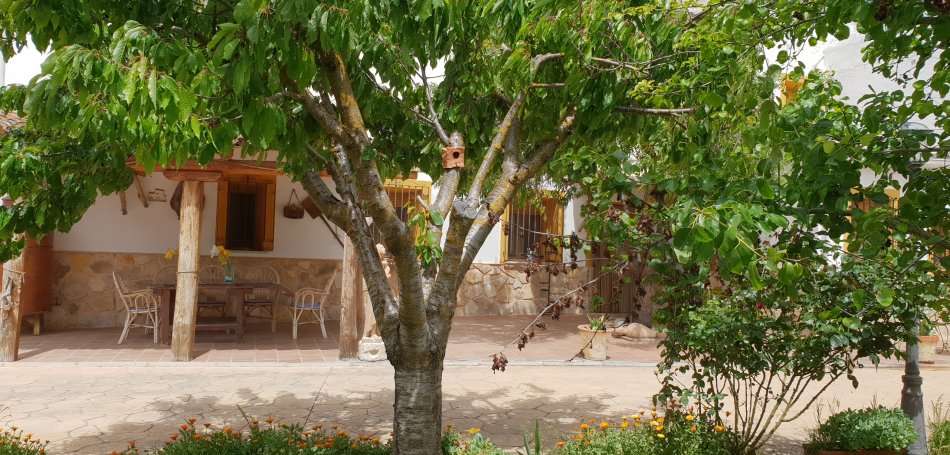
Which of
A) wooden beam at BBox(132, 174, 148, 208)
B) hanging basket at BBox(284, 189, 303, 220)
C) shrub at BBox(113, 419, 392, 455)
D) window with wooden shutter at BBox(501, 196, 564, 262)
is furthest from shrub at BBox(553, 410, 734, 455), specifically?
window with wooden shutter at BBox(501, 196, 564, 262)

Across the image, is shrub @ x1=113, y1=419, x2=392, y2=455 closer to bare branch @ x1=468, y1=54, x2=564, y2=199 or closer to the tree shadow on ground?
the tree shadow on ground

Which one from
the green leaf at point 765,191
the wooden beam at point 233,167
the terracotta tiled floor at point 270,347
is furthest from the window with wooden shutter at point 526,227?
the green leaf at point 765,191

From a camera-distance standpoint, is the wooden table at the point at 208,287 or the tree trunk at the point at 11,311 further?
the wooden table at the point at 208,287

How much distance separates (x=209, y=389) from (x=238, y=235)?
483cm

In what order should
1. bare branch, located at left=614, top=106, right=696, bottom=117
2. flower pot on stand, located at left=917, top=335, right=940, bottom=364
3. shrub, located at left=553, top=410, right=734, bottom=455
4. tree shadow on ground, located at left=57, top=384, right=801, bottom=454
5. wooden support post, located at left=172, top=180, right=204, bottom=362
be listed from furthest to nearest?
flower pot on stand, located at left=917, top=335, right=940, bottom=364 → wooden support post, located at left=172, top=180, right=204, bottom=362 → tree shadow on ground, located at left=57, top=384, right=801, bottom=454 → shrub, located at left=553, top=410, right=734, bottom=455 → bare branch, located at left=614, top=106, right=696, bottom=117

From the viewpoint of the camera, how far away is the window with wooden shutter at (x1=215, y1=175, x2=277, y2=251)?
10914 millimetres

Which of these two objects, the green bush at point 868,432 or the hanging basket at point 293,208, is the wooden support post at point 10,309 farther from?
the green bush at point 868,432

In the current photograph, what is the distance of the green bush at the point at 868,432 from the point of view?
14.5 feet

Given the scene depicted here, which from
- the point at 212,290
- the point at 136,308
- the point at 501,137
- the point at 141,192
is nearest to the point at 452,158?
the point at 501,137

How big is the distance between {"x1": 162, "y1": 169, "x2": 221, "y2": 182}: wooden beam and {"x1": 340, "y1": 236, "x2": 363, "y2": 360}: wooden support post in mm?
1668

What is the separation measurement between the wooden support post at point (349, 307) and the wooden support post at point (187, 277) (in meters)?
1.66

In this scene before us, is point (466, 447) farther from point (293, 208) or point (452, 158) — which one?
point (293, 208)

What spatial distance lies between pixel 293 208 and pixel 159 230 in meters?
2.01

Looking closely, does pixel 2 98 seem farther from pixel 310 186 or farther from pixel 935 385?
pixel 935 385
